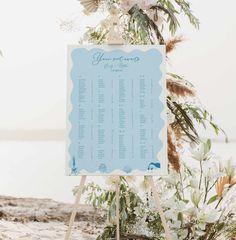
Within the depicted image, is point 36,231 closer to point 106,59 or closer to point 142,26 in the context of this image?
point 142,26

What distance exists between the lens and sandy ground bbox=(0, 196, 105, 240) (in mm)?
4715

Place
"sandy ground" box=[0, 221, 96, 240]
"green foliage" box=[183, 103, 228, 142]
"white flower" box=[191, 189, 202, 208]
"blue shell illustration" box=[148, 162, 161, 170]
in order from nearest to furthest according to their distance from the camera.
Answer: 1. "blue shell illustration" box=[148, 162, 161, 170]
2. "white flower" box=[191, 189, 202, 208]
3. "green foliage" box=[183, 103, 228, 142]
4. "sandy ground" box=[0, 221, 96, 240]

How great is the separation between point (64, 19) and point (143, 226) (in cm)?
117

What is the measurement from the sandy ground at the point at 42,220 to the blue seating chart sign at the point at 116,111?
6.89ft

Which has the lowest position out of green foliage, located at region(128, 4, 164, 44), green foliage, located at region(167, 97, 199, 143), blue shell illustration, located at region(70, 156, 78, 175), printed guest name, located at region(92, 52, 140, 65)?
blue shell illustration, located at region(70, 156, 78, 175)

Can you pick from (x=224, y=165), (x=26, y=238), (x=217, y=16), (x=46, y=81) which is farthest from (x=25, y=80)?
(x=224, y=165)

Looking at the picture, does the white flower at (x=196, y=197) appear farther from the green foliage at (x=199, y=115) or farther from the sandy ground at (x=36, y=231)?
the sandy ground at (x=36, y=231)

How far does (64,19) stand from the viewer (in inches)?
124

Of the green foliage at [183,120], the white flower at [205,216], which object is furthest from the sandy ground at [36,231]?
the white flower at [205,216]

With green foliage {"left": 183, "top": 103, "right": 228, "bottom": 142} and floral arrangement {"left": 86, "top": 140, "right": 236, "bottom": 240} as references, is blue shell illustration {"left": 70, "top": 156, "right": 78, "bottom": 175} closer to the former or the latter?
floral arrangement {"left": 86, "top": 140, "right": 236, "bottom": 240}

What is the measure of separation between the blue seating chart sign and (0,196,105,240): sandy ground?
2.10 meters

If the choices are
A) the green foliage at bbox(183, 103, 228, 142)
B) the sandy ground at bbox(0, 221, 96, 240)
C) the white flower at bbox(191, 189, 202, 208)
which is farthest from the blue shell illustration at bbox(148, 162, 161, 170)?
the sandy ground at bbox(0, 221, 96, 240)

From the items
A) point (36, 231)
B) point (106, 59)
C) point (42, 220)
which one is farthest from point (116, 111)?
point (42, 220)

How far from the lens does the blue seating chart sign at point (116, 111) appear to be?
100 inches
